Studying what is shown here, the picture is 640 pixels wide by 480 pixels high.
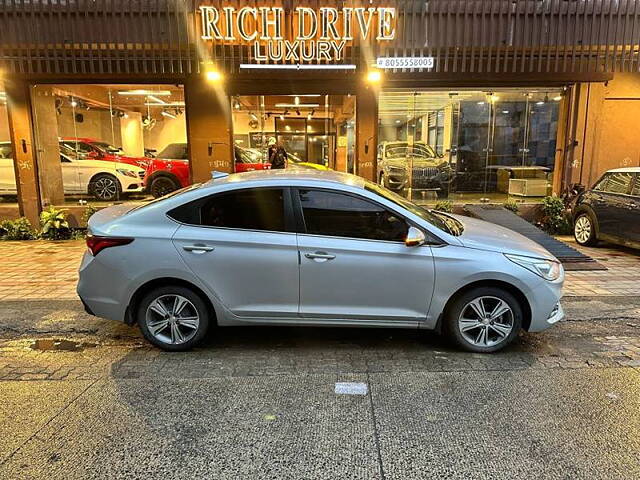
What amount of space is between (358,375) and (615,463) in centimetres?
192

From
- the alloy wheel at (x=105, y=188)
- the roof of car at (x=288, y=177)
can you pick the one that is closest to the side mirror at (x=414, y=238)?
the roof of car at (x=288, y=177)

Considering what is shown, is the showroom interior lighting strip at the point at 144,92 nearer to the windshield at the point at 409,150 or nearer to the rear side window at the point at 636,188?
the windshield at the point at 409,150

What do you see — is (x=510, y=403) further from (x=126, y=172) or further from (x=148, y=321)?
(x=126, y=172)

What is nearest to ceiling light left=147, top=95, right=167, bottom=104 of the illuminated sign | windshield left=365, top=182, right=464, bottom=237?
the illuminated sign

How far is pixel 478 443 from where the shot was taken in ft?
10.6

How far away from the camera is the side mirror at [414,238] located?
14.4 feet

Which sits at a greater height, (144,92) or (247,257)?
(144,92)

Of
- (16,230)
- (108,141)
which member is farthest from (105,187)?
(16,230)

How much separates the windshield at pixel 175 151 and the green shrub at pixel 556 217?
27.1ft

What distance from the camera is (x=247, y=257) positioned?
4.47 meters

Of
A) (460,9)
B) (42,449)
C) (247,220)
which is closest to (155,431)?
(42,449)

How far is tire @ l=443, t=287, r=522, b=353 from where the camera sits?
4.50 metres

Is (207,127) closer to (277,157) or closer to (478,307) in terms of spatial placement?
(277,157)

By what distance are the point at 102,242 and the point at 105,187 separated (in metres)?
7.89
